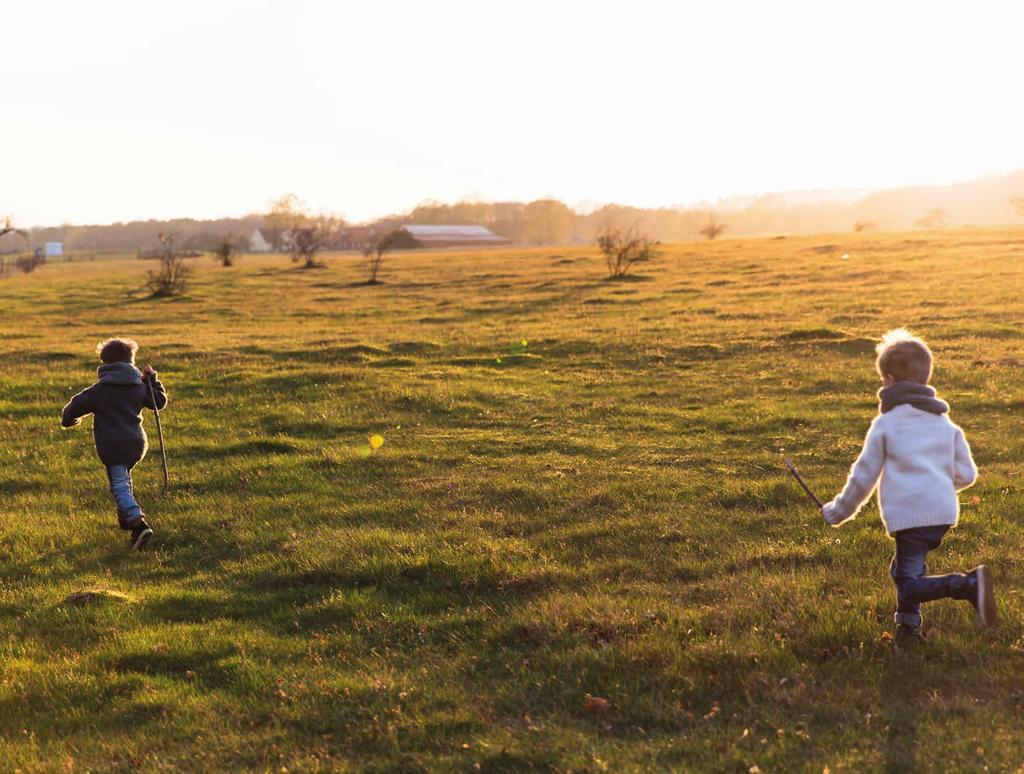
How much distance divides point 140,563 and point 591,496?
4.97 meters

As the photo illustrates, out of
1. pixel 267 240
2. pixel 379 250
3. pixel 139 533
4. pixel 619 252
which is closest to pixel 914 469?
pixel 139 533

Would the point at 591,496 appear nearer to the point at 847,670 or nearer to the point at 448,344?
the point at 847,670

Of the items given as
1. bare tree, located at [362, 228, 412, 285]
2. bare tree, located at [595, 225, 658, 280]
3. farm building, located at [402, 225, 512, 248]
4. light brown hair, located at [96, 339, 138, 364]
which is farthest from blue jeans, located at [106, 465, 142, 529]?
farm building, located at [402, 225, 512, 248]

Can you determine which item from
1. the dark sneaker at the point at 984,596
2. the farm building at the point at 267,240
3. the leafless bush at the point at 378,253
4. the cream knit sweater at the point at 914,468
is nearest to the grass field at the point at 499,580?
the dark sneaker at the point at 984,596

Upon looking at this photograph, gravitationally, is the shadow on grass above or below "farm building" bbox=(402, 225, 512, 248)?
below

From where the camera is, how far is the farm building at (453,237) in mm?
148125

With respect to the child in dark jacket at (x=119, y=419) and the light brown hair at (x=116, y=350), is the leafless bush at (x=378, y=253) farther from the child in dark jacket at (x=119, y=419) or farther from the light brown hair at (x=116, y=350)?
the child in dark jacket at (x=119, y=419)

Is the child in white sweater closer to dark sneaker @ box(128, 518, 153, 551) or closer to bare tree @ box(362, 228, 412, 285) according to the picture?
dark sneaker @ box(128, 518, 153, 551)

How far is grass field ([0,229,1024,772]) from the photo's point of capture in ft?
17.2

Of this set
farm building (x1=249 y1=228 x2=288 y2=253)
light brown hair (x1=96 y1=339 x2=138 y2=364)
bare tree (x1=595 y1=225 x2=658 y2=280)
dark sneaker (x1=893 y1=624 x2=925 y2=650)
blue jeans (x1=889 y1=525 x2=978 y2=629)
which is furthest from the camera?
farm building (x1=249 y1=228 x2=288 y2=253)

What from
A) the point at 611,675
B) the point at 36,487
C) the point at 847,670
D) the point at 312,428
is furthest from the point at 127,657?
the point at 312,428

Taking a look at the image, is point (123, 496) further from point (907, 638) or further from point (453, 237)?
point (453, 237)

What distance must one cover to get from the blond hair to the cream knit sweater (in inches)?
8.2

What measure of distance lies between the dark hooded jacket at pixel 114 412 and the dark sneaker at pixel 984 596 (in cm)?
780
